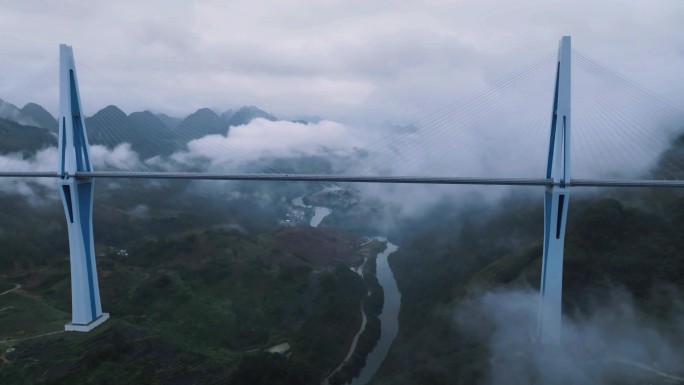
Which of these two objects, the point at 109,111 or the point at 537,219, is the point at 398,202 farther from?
the point at 109,111

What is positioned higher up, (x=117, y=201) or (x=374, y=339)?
(x=117, y=201)

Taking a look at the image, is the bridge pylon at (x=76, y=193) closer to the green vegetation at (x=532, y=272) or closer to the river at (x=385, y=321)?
the river at (x=385, y=321)

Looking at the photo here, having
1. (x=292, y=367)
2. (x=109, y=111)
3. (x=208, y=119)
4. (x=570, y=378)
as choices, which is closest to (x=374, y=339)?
(x=292, y=367)

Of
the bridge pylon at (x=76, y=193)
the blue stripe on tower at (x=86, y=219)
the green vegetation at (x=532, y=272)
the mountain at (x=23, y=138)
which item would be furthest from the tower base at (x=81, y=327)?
the mountain at (x=23, y=138)

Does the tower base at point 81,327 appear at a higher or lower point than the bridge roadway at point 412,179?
lower

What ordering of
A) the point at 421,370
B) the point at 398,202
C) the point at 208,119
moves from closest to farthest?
the point at 421,370, the point at 398,202, the point at 208,119

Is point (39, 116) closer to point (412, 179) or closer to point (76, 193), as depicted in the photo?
point (76, 193)
